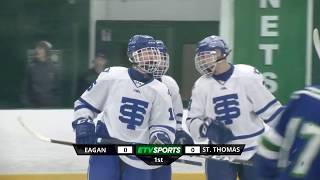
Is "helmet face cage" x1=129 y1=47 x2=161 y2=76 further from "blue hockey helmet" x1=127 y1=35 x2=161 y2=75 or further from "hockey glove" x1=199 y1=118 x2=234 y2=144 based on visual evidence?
"hockey glove" x1=199 y1=118 x2=234 y2=144

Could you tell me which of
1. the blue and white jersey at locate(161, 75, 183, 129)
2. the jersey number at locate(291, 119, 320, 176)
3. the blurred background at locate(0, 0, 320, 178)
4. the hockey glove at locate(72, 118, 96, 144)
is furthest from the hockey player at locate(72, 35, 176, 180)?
the jersey number at locate(291, 119, 320, 176)

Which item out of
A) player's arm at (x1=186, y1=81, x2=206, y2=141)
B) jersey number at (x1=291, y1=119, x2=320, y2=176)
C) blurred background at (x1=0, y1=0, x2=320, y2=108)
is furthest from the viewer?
blurred background at (x1=0, y1=0, x2=320, y2=108)

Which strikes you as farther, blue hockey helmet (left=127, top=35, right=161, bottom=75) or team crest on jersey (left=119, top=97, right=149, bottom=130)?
blue hockey helmet (left=127, top=35, right=161, bottom=75)

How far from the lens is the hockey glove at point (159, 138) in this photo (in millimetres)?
4434

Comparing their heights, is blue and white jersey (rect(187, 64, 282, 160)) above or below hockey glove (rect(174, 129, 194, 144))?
above

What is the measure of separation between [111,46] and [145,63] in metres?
1.20

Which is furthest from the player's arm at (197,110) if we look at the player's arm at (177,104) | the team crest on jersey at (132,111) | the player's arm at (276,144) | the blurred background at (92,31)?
the player's arm at (276,144)

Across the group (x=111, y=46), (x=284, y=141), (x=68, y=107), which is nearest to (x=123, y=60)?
(x=111, y=46)

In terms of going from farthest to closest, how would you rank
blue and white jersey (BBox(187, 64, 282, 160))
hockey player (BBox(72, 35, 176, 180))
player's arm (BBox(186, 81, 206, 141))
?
player's arm (BBox(186, 81, 206, 141)) < blue and white jersey (BBox(187, 64, 282, 160)) < hockey player (BBox(72, 35, 176, 180))

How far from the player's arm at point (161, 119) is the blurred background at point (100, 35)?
105cm

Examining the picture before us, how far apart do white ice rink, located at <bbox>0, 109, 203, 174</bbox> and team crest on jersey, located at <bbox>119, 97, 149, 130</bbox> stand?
1.42 m

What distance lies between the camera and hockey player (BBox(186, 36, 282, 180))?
4691 millimetres

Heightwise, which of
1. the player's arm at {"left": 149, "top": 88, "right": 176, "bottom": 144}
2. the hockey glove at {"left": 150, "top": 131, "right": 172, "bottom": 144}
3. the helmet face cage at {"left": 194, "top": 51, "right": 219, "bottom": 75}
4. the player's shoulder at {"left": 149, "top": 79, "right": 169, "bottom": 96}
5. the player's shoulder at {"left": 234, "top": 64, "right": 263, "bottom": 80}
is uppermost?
the helmet face cage at {"left": 194, "top": 51, "right": 219, "bottom": 75}
